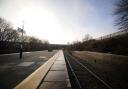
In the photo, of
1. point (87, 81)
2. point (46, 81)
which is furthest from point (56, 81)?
point (87, 81)

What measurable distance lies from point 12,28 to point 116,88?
3587 inches

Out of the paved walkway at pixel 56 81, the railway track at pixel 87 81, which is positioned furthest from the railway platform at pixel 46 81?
the railway track at pixel 87 81

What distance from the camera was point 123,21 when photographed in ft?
79.6

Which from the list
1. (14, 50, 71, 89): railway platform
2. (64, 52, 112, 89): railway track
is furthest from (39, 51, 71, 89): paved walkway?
(64, 52, 112, 89): railway track

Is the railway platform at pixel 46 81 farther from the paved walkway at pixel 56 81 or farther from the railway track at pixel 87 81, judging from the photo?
the railway track at pixel 87 81

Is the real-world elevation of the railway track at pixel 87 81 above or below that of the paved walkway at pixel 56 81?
below

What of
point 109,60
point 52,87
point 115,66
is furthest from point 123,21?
point 52,87

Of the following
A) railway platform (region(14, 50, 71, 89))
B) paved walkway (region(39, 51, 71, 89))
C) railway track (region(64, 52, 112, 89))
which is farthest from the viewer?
railway track (region(64, 52, 112, 89))

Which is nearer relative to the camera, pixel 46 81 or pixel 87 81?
pixel 46 81

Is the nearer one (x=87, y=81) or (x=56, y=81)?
(x=56, y=81)

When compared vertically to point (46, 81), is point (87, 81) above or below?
below

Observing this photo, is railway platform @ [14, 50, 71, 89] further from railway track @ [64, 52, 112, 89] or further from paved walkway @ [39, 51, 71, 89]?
railway track @ [64, 52, 112, 89]

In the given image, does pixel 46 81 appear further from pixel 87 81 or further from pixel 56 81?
pixel 87 81

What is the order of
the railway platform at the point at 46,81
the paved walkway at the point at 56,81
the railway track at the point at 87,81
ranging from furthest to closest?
the railway track at the point at 87,81
the paved walkway at the point at 56,81
the railway platform at the point at 46,81
